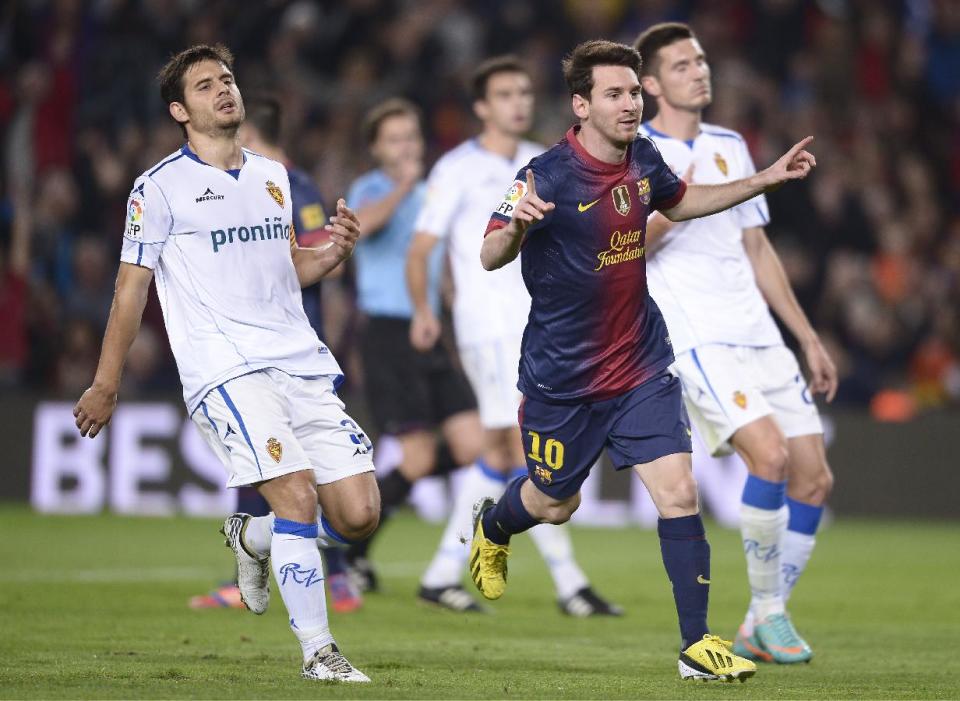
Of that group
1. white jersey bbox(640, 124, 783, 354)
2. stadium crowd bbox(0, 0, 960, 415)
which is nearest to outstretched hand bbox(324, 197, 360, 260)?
white jersey bbox(640, 124, 783, 354)

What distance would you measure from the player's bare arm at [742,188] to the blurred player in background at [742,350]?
0.52 m

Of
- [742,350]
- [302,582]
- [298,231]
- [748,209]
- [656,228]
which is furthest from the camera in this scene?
[298,231]

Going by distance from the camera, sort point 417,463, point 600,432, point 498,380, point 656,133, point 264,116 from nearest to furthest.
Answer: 1. point 600,432
2. point 656,133
3. point 264,116
4. point 498,380
5. point 417,463

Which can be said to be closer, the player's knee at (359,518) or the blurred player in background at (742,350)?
the player's knee at (359,518)

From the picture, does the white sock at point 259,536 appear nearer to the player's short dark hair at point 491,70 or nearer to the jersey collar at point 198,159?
the jersey collar at point 198,159

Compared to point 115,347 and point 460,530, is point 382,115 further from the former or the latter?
point 115,347

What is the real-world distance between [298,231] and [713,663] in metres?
3.71

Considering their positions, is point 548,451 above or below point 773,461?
above

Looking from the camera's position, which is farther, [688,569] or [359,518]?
[359,518]

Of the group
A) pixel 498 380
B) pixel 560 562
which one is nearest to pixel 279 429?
pixel 498 380

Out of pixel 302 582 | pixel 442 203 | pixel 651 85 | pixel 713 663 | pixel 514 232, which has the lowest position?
pixel 713 663

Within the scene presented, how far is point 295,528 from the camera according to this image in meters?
6.41

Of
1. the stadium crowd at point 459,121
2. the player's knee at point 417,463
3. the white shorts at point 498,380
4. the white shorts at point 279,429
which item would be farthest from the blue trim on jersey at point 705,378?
the stadium crowd at point 459,121

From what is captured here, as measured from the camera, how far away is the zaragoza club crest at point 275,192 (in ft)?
22.1
